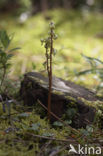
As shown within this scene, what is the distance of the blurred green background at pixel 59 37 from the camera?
427 cm

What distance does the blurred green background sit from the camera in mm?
4269

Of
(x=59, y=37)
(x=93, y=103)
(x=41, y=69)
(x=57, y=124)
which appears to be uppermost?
(x=59, y=37)

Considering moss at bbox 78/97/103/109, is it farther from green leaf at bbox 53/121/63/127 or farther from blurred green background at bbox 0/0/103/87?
blurred green background at bbox 0/0/103/87

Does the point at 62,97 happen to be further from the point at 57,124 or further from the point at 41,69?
the point at 41,69

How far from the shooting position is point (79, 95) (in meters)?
2.09

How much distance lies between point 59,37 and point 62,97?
4.14 m

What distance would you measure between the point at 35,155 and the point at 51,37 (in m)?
0.99

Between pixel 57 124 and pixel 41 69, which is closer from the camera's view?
pixel 57 124

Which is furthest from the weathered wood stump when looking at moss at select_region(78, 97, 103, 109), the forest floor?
the forest floor

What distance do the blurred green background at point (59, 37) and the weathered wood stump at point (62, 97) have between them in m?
1.17

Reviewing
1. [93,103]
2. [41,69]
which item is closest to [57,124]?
[93,103]

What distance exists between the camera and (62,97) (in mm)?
1961

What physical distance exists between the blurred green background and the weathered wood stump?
3.83 feet

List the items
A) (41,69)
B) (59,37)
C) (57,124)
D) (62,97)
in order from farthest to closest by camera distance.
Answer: (59,37), (41,69), (62,97), (57,124)
